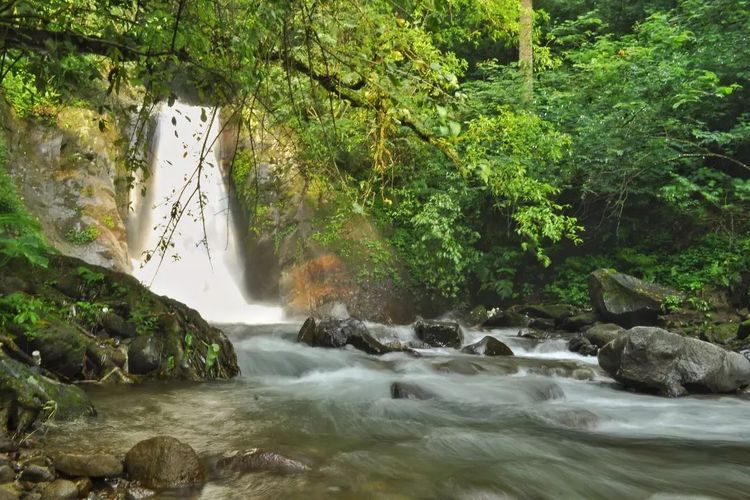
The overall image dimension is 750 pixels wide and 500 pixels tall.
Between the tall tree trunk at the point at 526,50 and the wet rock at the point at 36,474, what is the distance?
1207 centimetres

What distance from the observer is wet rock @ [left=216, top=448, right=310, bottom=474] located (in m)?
3.92

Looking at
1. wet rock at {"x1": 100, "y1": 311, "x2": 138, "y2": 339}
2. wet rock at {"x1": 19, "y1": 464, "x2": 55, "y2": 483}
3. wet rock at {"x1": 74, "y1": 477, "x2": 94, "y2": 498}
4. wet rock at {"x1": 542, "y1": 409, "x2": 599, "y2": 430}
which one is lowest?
wet rock at {"x1": 542, "y1": 409, "x2": 599, "y2": 430}

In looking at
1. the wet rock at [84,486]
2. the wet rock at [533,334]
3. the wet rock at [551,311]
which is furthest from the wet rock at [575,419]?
the wet rock at [551,311]

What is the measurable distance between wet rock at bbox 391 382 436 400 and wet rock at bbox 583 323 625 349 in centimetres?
453

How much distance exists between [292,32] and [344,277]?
9145 millimetres

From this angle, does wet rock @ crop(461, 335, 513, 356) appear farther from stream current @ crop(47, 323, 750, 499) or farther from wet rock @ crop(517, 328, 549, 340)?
wet rock @ crop(517, 328, 549, 340)

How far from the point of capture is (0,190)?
306 inches

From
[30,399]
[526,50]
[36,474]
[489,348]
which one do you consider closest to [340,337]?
[489,348]

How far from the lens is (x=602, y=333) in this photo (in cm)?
1019

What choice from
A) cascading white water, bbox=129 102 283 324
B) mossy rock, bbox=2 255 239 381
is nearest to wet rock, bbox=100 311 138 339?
mossy rock, bbox=2 255 239 381

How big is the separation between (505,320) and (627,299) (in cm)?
257

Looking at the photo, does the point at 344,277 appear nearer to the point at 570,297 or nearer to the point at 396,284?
the point at 396,284

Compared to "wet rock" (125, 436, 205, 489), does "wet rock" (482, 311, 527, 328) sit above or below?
above

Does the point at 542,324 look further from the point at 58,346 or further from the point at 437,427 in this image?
the point at 58,346
